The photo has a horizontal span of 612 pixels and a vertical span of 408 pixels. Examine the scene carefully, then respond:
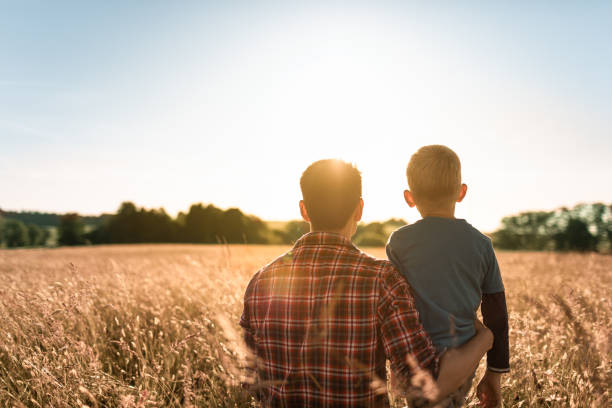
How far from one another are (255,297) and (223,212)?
2162 inches

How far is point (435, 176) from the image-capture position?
6.23 feet

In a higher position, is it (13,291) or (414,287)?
(414,287)

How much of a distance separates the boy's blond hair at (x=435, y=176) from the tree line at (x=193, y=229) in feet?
140

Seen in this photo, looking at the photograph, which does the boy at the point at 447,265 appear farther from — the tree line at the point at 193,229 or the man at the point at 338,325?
the tree line at the point at 193,229

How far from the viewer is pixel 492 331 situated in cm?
193

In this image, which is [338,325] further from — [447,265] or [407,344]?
[447,265]

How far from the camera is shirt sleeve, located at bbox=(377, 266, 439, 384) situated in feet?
4.92

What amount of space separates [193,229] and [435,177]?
197 ft

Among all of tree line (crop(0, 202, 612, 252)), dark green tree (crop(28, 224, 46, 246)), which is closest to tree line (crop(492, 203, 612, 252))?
tree line (crop(0, 202, 612, 252))

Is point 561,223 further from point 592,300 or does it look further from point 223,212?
point 592,300

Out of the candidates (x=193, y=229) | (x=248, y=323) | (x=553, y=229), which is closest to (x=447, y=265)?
(x=248, y=323)

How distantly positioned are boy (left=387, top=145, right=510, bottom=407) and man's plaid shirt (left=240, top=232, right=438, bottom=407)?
0.24m

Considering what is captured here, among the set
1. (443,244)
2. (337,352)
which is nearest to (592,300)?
(443,244)

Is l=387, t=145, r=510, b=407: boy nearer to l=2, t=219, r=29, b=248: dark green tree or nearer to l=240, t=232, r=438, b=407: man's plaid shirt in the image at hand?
l=240, t=232, r=438, b=407: man's plaid shirt
